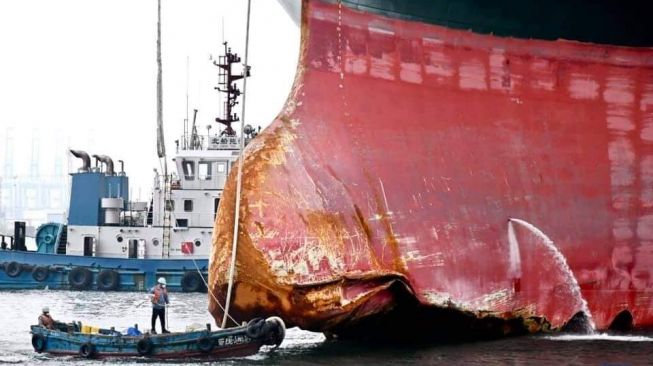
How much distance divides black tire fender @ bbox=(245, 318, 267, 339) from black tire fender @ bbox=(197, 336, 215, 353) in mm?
689

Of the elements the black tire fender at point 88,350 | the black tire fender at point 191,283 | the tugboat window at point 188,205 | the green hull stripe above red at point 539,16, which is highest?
the green hull stripe above red at point 539,16

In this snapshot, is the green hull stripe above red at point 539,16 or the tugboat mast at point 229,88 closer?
the green hull stripe above red at point 539,16

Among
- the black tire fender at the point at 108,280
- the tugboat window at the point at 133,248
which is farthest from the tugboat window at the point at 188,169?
the black tire fender at the point at 108,280

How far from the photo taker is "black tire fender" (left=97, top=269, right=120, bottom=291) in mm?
32125

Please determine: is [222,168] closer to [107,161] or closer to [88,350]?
[107,161]

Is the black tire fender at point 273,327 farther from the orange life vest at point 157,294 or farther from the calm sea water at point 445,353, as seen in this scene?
the orange life vest at point 157,294

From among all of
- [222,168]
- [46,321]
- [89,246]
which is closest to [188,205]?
[222,168]

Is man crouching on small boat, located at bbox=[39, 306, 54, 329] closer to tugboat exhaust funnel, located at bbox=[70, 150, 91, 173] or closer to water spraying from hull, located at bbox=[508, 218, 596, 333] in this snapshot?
water spraying from hull, located at bbox=[508, 218, 596, 333]

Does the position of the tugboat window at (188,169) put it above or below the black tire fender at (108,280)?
above

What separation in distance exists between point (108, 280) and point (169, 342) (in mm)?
17150

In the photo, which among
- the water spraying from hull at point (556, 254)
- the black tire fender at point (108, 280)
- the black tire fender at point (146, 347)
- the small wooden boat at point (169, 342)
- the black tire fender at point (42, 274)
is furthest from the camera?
the black tire fender at point (42, 274)

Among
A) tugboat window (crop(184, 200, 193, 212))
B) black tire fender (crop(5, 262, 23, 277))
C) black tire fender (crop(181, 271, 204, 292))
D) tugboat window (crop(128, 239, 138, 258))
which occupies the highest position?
tugboat window (crop(184, 200, 193, 212))

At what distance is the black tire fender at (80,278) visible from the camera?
3231 centimetres

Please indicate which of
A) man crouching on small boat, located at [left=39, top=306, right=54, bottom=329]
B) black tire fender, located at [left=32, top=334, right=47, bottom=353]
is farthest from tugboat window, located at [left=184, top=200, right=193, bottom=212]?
black tire fender, located at [left=32, top=334, right=47, bottom=353]
